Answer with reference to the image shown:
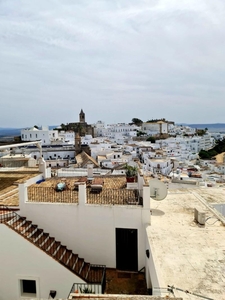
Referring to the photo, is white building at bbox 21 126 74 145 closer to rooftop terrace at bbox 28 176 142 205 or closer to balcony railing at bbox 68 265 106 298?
A: rooftop terrace at bbox 28 176 142 205

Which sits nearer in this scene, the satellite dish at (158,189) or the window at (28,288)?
the window at (28,288)

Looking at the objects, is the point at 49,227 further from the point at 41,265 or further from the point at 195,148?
the point at 195,148

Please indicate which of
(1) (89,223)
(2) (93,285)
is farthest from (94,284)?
→ (1) (89,223)

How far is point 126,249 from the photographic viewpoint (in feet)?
30.5

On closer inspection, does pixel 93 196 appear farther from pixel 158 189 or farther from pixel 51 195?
pixel 158 189

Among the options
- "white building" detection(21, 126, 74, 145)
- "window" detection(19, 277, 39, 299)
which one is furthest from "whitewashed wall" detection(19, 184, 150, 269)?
"white building" detection(21, 126, 74, 145)

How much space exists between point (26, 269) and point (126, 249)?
3628mm

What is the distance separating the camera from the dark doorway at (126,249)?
9219 millimetres

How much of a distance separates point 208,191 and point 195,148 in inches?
3743

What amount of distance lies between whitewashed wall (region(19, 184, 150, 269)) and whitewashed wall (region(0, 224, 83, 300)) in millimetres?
1247

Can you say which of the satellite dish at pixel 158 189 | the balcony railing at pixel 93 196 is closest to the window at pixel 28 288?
the balcony railing at pixel 93 196

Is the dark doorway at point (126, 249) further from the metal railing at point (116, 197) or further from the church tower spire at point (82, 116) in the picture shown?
the church tower spire at point (82, 116)

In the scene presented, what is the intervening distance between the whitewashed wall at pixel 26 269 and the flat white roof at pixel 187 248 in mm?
3212

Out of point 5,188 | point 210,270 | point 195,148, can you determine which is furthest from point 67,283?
point 195,148
